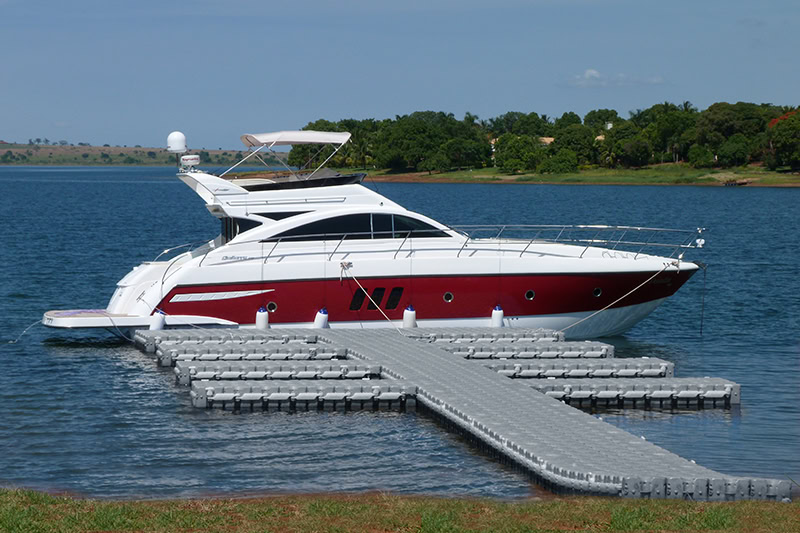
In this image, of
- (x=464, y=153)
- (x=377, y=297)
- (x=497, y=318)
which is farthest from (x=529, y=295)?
(x=464, y=153)

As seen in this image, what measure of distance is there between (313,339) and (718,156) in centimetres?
12609

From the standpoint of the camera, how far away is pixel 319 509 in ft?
38.5

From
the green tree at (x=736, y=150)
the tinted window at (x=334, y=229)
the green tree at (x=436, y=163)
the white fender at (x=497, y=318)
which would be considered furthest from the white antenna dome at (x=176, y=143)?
the green tree at (x=436, y=163)

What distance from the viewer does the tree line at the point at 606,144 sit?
13675 cm

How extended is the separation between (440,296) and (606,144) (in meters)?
135

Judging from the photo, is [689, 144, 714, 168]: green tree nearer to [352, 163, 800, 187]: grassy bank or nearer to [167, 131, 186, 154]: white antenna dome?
[352, 163, 800, 187]: grassy bank

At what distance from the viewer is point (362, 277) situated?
23.3 m

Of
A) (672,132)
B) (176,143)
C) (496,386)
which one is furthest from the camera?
(672,132)

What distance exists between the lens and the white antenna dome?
86.7 feet

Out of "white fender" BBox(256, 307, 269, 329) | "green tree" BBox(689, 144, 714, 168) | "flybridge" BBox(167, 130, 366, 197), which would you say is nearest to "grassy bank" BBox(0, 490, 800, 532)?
"white fender" BBox(256, 307, 269, 329)

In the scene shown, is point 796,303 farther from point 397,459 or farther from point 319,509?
point 319,509

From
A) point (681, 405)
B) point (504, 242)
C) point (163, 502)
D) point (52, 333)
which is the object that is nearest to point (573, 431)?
point (681, 405)

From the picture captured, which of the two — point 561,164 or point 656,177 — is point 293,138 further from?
point 561,164

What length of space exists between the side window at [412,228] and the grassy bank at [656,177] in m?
110
